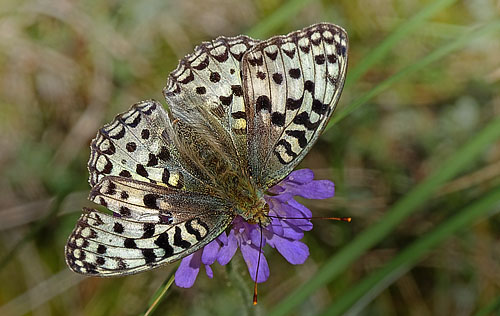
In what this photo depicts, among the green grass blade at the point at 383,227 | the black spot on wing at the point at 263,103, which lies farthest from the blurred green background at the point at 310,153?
the black spot on wing at the point at 263,103

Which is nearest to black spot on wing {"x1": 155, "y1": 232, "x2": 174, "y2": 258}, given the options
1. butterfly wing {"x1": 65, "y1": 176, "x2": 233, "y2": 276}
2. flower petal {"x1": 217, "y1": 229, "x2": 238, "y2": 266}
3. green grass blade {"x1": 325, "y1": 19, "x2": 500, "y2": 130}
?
butterfly wing {"x1": 65, "y1": 176, "x2": 233, "y2": 276}

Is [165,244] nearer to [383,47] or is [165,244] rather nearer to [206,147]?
[206,147]

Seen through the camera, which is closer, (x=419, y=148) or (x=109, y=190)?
(x=109, y=190)

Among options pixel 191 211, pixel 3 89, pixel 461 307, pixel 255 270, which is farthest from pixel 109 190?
pixel 461 307

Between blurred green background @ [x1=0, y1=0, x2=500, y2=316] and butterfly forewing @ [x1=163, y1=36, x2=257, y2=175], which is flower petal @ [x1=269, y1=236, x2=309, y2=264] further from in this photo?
blurred green background @ [x1=0, y1=0, x2=500, y2=316]

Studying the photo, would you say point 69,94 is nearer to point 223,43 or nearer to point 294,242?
point 223,43

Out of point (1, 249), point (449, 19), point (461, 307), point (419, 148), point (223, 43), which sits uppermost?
point (449, 19)
